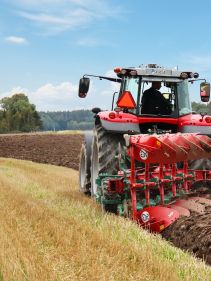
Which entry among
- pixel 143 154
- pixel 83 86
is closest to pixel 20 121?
pixel 83 86

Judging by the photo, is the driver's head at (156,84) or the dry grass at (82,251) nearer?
the dry grass at (82,251)

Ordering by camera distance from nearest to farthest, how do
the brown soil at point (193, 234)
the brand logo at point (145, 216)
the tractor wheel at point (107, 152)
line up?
the brown soil at point (193, 234) → the brand logo at point (145, 216) → the tractor wheel at point (107, 152)

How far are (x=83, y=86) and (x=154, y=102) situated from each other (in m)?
1.10

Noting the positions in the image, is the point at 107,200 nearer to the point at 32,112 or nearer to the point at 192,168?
the point at 192,168

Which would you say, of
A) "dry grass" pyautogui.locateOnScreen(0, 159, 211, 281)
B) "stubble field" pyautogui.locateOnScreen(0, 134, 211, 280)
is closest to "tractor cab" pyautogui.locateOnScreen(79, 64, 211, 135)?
"stubble field" pyautogui.locateOnScreen(0, 134, 211, 280)

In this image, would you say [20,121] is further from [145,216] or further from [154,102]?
[145,216]

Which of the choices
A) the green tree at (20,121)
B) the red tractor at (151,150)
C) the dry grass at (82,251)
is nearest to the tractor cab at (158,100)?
the red tractor at (151,150)

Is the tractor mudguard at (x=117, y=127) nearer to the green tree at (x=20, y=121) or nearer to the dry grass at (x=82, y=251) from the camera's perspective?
the dry grass at (x=82, y=251)

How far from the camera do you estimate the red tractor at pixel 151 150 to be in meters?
5.76

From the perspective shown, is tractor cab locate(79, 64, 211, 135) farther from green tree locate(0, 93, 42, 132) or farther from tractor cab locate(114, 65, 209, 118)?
green tree locate(0, 93, 42, 132)

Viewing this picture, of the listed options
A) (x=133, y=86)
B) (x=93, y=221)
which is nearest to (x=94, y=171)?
(x=133, y=86)

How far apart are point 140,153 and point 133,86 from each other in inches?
90.3

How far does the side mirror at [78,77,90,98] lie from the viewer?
7.81m

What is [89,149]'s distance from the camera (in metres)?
8.88
